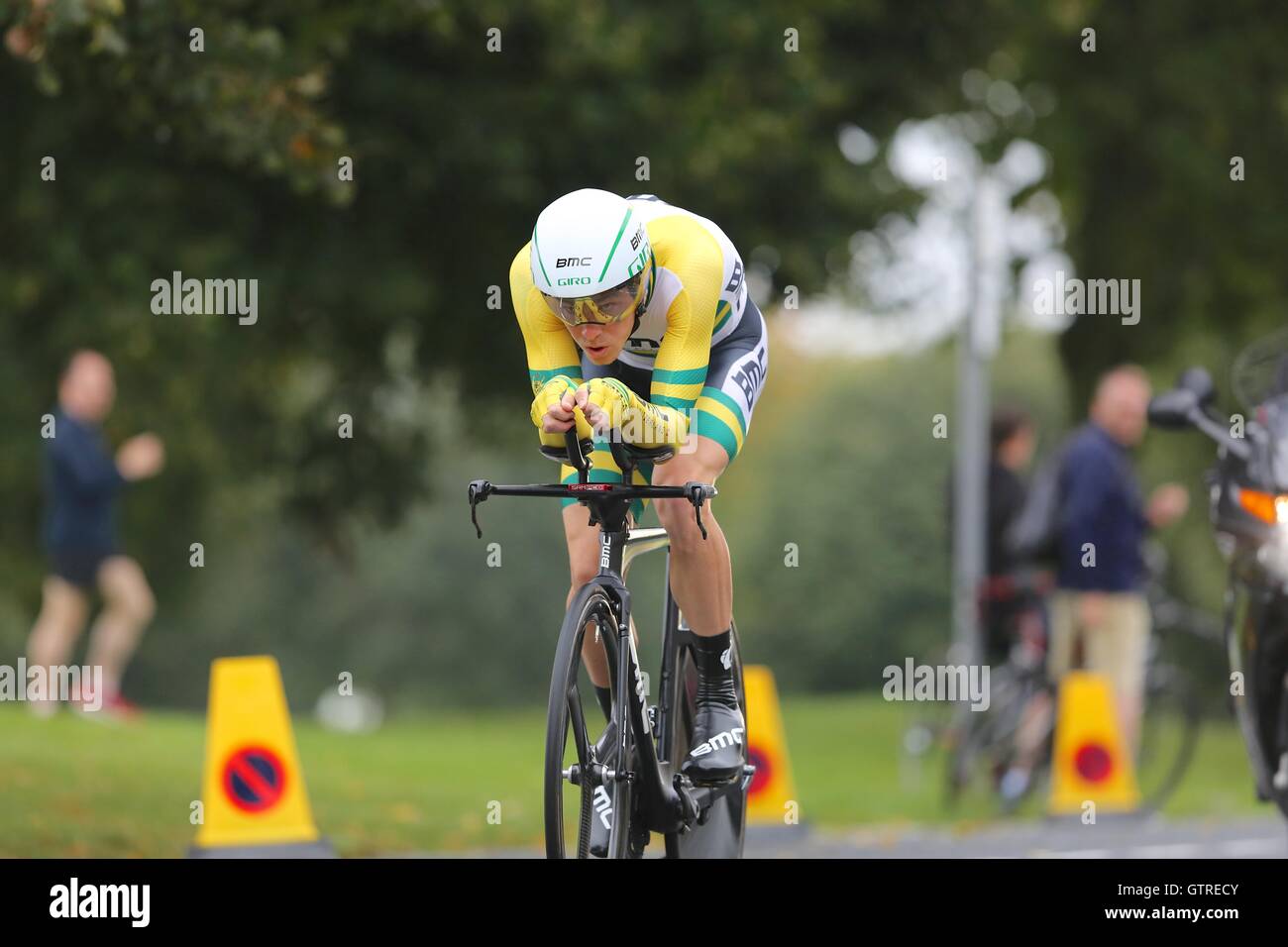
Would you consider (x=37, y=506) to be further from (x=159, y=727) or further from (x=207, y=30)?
(x=207, y=30)

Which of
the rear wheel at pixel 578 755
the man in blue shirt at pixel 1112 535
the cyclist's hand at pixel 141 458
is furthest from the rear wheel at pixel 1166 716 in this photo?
the rear wheel at pixel 578 755

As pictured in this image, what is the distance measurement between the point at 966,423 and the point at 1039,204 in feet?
13.3

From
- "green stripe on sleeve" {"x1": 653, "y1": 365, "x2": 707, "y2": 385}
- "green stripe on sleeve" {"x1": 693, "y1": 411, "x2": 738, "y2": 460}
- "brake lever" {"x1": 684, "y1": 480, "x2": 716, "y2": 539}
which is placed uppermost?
"green stripe on sleeve" {"x1": 653, "y1": 365, "x2": 707, "y2": 385}

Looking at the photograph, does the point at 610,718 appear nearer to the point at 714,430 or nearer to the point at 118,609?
the point at 714,430

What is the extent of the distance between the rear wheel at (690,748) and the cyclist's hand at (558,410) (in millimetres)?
1135

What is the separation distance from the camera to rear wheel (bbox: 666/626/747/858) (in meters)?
6.27

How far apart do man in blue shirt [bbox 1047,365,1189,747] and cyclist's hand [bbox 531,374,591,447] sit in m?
6.84

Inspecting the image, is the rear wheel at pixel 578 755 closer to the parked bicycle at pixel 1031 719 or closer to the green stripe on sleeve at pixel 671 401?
the green stripe on sleeve at pixel 671 401

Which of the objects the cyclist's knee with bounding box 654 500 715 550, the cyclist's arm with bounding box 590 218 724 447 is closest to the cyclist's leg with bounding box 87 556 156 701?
the cyclist's knee with bounding box 654 500 715 550

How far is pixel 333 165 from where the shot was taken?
30.7ft

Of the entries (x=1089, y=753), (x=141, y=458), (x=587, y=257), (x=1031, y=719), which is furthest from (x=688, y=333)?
(x=1031, y=719)

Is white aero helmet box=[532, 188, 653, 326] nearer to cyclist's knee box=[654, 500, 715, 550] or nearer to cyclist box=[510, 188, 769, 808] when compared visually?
cyclist box=[510, 188, 769, 808]
